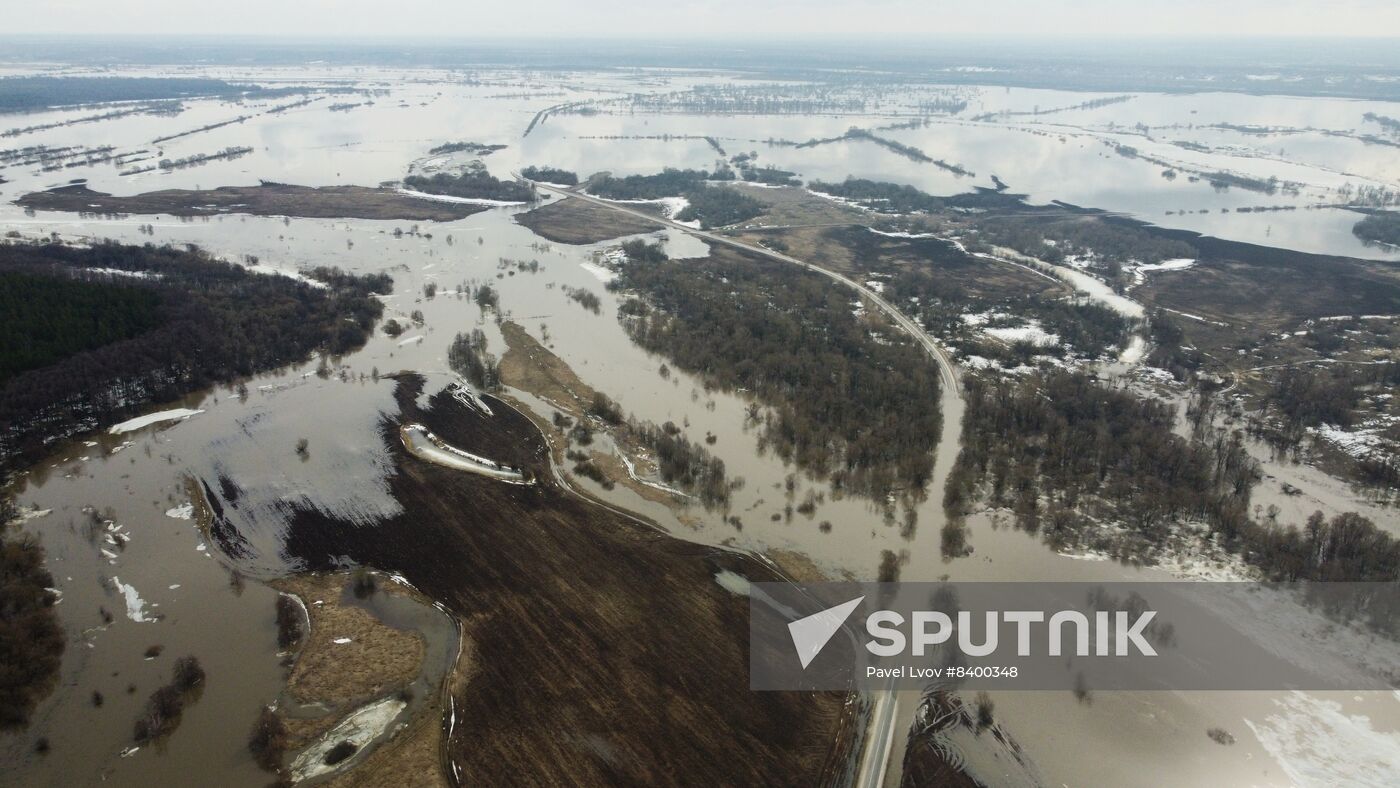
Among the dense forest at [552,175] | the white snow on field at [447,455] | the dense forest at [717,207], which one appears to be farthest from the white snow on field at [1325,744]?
the dense forest at [552,175]

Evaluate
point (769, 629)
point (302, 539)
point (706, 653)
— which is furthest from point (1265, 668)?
point (302, 539)

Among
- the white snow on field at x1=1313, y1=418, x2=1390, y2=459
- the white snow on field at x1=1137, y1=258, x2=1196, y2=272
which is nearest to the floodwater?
the white snow on field at x1=1137, y1=258, x2=1196, y2=272

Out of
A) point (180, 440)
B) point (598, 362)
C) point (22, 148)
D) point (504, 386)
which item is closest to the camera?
point (180, 440)

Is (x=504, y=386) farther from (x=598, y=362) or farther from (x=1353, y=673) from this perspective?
(x=1353, y=673)

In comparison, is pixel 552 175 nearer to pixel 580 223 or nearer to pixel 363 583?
pixel 580 223

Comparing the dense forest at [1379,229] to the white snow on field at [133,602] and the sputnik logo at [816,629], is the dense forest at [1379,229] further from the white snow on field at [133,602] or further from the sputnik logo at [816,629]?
the white snow on field at [133,602]

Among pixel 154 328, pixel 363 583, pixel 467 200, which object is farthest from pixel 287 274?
pixel 363 583

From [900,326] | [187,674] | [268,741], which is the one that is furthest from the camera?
[900,326]
